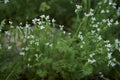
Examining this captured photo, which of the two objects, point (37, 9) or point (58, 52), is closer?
point (58, 52)

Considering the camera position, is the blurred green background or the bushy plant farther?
the blurred green background

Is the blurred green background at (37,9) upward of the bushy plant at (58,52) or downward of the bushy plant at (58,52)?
upward

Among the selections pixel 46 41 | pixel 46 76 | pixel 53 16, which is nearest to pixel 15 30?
pixel 46 41

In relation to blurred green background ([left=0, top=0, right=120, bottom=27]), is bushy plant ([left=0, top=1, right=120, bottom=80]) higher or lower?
lower

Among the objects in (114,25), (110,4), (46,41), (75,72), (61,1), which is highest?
(61,1)

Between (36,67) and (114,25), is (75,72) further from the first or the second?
(114,25)

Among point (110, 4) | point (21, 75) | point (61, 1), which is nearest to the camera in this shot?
point (21, 75)

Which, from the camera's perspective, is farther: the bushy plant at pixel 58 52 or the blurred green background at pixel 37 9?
the blurred green background at pixel 37 9

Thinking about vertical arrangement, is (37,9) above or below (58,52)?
above
